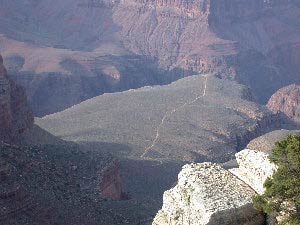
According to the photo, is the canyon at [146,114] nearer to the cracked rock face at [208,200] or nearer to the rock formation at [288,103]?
the cracked rock face at [208,200]

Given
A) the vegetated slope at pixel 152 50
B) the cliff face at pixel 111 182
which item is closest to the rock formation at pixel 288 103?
the vegetated slope at pixel 152 50

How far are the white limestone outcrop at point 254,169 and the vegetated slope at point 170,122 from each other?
163ft

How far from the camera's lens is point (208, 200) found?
22.0 m

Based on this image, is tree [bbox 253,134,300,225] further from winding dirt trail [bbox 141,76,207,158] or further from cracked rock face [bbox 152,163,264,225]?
winding dirt trail [bbox 141,76,207,158]

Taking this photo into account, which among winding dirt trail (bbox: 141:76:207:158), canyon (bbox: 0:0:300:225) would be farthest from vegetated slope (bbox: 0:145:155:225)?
winding dirt trail (bbox: 141:76:207:158)

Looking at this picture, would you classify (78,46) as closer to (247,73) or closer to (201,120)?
(247,73)

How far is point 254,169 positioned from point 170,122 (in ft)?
228

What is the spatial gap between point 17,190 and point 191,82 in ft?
291

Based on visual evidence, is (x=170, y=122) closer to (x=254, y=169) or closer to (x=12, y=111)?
(x=12, y=111)

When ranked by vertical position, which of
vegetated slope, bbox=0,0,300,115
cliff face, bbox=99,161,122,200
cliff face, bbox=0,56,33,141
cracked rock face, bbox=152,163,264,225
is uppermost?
cracked rock face, bbox=152,163,264,225

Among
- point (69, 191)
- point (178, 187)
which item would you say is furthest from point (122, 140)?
point (178, 187)

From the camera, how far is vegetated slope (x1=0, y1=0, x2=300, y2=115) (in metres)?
143

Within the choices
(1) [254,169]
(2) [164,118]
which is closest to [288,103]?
(2) [164,118]

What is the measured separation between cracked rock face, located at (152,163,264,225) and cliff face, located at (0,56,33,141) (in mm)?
31727
